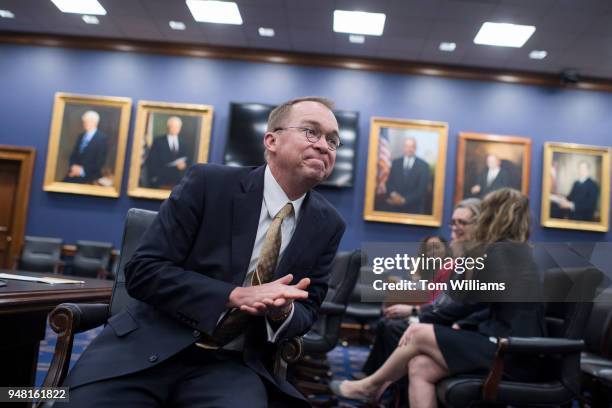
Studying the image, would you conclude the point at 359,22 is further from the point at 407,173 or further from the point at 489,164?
the point at 489,164

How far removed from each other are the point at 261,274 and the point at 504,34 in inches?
229

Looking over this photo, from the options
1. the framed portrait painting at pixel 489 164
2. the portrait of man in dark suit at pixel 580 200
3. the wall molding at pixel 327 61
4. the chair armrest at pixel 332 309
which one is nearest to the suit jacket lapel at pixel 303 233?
the chair armrest at pixel 332 309

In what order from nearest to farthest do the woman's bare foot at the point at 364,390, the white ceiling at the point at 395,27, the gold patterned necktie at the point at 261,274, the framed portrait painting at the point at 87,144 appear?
the gold patterned necktie at the point at 261,274
the woman's bare foot at the point at 364,390
the white ceiling at the point at 395,27
the framed portrait painting at the point at 87,144

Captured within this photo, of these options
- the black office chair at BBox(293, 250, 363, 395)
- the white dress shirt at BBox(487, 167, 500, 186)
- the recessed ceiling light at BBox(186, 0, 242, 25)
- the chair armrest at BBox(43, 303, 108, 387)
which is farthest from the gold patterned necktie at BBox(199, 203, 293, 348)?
the white dress shirt at BBox(487, 167, 500, 186)

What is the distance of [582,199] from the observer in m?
6.97

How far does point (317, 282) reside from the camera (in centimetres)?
169

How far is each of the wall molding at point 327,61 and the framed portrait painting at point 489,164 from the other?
95 cm

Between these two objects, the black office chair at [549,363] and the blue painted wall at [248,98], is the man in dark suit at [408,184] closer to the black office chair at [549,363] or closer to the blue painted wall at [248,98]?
the blue painted wall at [248,98]

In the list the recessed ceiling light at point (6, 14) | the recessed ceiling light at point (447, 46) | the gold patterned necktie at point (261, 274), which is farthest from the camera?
the recessed ceiling light at point (6, 14)

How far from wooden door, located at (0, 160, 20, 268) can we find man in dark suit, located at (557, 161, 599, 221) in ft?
26.1

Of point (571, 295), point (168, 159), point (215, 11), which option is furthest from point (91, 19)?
point (571, 295)

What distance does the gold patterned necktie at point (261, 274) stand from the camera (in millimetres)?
1441

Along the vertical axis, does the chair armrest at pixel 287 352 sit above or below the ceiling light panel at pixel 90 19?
below

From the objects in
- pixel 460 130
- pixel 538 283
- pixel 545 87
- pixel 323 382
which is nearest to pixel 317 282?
pixel 538 283
